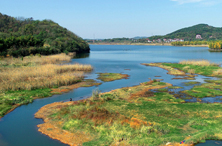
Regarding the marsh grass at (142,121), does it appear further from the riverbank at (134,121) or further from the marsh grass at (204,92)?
the marsh grass at (204,92)

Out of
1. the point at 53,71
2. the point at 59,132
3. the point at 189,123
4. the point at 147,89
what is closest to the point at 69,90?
the point at 53,71

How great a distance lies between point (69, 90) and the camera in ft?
74.9

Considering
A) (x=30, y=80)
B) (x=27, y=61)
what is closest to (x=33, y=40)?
(x=27, y=61)

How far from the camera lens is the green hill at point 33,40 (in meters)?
46.6

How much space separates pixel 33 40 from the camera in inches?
2195

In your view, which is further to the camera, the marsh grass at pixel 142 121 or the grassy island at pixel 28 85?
the grassy island at pixel 28 85

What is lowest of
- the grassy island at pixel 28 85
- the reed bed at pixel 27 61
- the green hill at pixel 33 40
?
the grassy island at pixel 28 85

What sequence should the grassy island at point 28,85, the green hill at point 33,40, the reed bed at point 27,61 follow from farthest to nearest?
the green hill at point 33,40, the reed bed at point 27,61, the grassy island at point 28,85

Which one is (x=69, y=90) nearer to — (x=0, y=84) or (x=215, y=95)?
(x=0, y=84)

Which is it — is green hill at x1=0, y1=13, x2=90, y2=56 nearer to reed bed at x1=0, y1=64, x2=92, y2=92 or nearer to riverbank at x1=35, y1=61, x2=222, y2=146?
reed bed at x1=0, y1=64, x2=92, y2=92

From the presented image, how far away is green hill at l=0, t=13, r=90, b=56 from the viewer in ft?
153

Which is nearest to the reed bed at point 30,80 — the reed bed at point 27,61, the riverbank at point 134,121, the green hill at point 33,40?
the riverbank at point 134,121

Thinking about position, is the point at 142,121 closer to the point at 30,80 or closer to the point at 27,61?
the point at 30,80

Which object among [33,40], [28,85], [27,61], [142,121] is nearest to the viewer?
[142,121]
